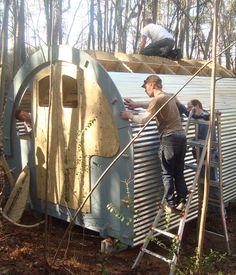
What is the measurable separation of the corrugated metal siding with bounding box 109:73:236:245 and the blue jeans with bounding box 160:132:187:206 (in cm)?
18

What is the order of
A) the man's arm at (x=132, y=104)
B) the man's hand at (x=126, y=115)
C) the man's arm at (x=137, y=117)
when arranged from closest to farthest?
the man's arm at (x=137, y=117) → the man's hand at (x=126, y=115) → the man's arm at (x=132, y=104)

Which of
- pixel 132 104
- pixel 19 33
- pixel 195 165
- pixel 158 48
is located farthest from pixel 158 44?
pixel 195 165

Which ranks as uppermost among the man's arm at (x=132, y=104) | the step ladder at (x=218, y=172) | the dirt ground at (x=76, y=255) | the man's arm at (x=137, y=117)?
the man's arm at (x=132, y=104)

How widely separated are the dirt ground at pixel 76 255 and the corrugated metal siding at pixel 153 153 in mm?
394

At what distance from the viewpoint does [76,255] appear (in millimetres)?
5590

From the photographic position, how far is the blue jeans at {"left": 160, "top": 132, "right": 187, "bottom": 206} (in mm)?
5410

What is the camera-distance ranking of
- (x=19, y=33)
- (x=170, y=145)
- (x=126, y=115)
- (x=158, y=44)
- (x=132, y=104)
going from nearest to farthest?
(x=126, y=115) < (x=170, y=145) < (x=132, y=104) < (x=158, y=44) < (x=19, y=33)

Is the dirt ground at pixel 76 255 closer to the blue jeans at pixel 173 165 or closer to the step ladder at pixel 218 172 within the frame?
the step ladder at pixel 218 172

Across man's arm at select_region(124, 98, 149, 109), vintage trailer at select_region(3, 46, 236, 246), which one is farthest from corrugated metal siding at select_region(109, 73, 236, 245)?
man's arm at select_region(124, 98, 149, 109)

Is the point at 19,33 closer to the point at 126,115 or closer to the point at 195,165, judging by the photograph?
the point at 126,115

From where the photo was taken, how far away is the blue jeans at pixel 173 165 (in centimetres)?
541

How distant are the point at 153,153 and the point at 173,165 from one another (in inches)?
12.5

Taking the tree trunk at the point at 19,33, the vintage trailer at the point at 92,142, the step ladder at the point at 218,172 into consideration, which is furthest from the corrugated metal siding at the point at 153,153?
the tree trunk at the point at 19,33

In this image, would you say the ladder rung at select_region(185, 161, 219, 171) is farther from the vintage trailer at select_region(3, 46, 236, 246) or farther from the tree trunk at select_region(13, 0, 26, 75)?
the tree trunk at select_region(13, 0, 26, 75)
